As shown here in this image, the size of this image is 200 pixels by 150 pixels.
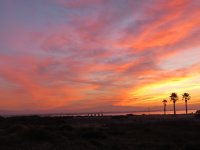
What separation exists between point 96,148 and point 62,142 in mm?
3968

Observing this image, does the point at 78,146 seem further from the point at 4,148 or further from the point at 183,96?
the point at 183,96

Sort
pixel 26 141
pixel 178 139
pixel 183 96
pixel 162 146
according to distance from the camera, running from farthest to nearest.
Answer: pixel 183 96, pixel 178 139, pixel 26 141, pixel 162 146

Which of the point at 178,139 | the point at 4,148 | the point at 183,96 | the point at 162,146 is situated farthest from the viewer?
the point at 183,96

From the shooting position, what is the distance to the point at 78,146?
2720cm

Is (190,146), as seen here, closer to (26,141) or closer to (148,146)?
(148,146)

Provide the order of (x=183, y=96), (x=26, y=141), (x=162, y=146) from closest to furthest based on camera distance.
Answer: (x=162, y=146) < (x=26, y=141) < (x=183, y=96)

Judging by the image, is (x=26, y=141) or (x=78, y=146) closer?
(x=78, y=146)

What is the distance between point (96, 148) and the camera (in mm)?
26875

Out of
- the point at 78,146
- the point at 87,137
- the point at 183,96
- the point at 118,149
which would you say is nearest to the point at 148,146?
the point at 118,149

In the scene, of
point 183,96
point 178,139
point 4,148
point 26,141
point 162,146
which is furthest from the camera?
point 183,96

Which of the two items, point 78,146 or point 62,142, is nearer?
point 78,146

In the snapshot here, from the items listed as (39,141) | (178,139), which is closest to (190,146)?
(178,139)

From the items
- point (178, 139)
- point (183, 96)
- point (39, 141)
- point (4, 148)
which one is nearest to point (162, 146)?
point (178, 139)

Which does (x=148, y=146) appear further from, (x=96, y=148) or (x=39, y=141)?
(x=39, y=141)
